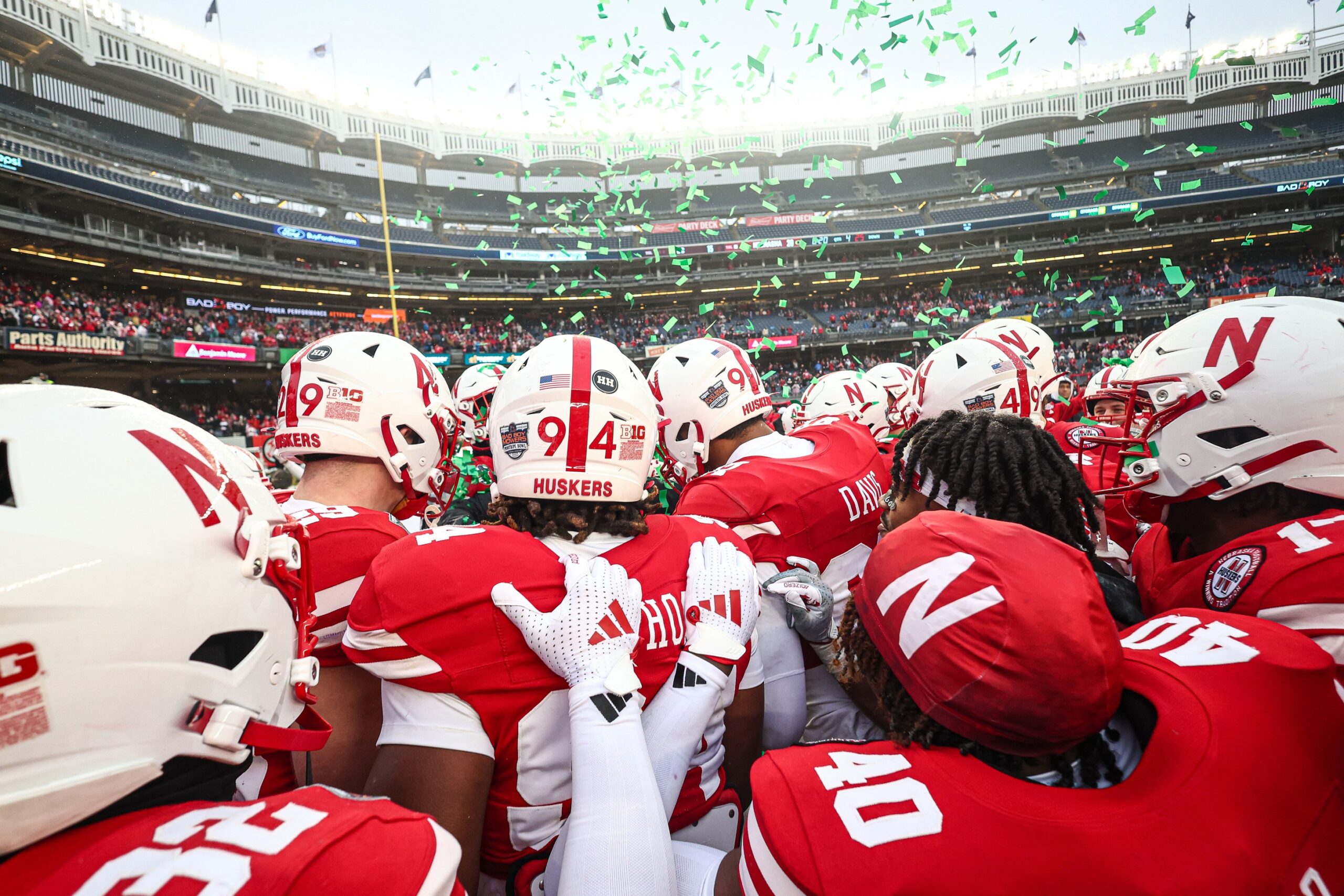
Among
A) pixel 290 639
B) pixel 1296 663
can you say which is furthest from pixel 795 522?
pixel 290 639

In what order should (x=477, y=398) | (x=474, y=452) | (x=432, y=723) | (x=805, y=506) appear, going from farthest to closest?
(x=477, y=398) < (x=474, y=452) < (x=805, y=506) < (x=432, y=723)

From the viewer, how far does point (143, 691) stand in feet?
3.18

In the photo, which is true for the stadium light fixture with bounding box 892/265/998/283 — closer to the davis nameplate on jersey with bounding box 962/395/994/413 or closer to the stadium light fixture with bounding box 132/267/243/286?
the stadium light fixture with bounding box 132/267/243/286

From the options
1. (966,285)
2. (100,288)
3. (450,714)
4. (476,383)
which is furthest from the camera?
(966,285)

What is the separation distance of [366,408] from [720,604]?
1892 mm

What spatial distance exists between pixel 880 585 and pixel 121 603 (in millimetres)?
1357

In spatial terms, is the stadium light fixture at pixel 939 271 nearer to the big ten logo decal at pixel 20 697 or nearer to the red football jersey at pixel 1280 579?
the red football jersey at pixel 1280 579

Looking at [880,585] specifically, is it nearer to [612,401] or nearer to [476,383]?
A: [612,401]

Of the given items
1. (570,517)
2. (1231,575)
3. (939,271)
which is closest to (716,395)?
(570,517)

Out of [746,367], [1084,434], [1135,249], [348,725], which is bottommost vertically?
[348,725]

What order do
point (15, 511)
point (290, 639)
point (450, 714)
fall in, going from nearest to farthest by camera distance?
point (15, 511) → point (290, 639) → point (450, 714)

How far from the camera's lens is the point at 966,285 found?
3694 cm

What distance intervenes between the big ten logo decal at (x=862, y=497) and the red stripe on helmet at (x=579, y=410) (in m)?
1.37

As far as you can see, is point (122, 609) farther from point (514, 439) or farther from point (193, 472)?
point (514, 439)
